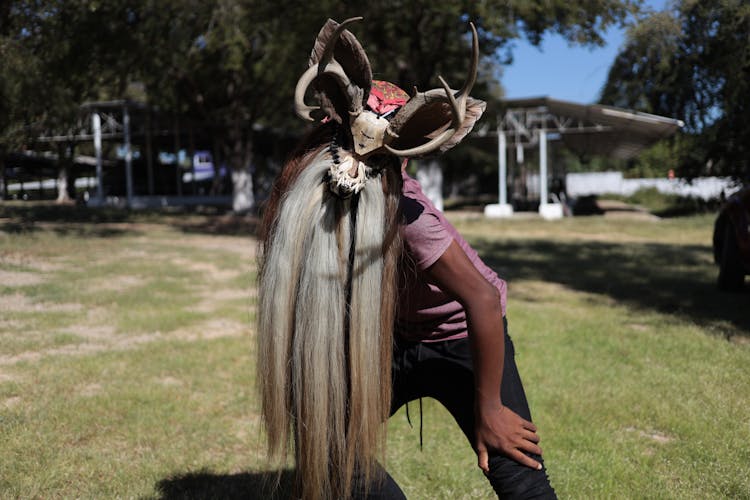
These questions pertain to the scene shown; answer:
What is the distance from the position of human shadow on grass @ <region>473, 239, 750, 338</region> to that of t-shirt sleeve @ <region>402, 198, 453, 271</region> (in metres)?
5.32

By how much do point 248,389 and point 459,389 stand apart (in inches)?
117

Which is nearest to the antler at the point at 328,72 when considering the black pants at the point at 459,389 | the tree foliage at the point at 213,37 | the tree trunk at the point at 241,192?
the black pants at the point at 459,389

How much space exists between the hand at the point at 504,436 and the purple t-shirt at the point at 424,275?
0.33m

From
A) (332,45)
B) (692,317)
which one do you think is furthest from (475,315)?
(692,317)

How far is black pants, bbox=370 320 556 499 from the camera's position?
6.60 ft

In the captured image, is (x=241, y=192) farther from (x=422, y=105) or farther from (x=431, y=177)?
(x=422, y=105)

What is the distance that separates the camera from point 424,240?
1923 millimetres

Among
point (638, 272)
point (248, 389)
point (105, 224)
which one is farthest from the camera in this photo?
point (105, 224)

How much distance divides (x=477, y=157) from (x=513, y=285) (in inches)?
1395

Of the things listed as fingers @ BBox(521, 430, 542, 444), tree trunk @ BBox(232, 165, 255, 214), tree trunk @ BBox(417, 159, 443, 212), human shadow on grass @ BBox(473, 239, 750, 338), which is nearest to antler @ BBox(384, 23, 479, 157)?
fingers @ BBox(521, 430, 542, 444)

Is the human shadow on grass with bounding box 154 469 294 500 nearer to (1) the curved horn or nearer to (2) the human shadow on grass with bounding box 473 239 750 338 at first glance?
(1) the curved horn

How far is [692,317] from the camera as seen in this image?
23.2 ft

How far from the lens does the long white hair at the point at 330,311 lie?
1.91 meters

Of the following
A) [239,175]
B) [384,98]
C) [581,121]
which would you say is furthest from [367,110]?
[239,175]
